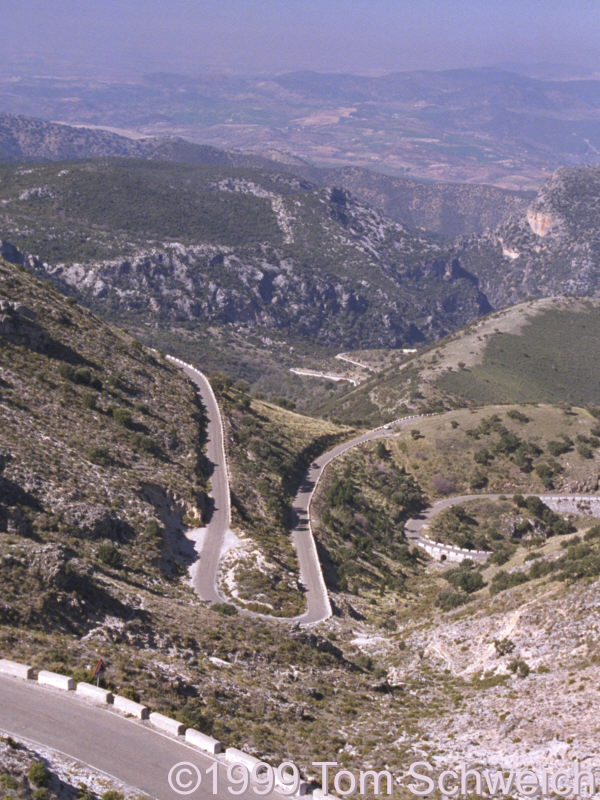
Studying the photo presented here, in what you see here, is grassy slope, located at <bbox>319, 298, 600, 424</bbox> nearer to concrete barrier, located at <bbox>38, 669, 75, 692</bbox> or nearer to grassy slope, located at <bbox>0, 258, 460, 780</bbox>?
grassy slope, located at <bbox>0, 258, 460, 780</bbox>

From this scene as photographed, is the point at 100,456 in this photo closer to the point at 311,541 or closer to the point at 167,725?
the point at 311,541

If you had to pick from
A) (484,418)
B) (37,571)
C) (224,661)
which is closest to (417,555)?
(484,418)

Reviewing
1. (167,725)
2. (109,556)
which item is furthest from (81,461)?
(167,725)

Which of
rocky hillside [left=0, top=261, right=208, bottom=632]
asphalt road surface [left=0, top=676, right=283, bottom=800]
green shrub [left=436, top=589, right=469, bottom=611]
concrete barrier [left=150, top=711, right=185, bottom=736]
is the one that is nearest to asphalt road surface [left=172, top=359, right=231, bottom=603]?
rocky hillside [left=0, top=261, right=208, bottom=632]

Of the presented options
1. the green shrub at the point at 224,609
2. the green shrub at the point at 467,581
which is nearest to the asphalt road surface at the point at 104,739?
the green shrub at the point at 224,609

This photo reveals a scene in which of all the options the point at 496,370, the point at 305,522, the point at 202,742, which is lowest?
the point at 496,370

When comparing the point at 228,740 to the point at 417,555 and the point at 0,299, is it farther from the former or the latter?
the point at 0,299
